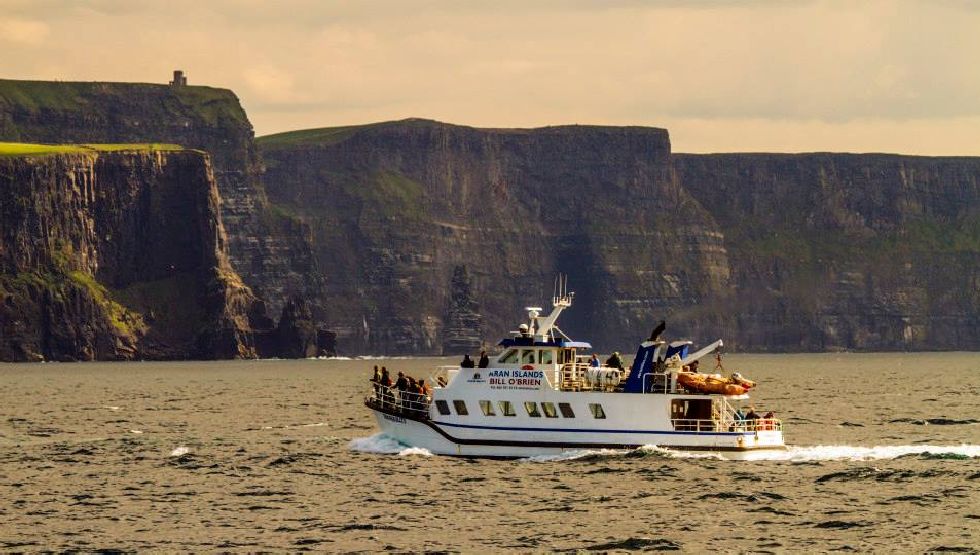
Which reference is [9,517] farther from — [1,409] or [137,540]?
[1,409]

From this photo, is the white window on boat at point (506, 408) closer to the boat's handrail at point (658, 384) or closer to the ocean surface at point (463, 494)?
the ocean surface at point (463, 494)

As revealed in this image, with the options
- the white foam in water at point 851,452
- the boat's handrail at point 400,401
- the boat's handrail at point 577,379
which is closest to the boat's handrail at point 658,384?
the boat's handrail at point 577,379

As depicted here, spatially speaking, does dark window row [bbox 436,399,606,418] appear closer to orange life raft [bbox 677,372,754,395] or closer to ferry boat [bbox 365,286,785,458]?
ferry boat [bbox 365,286,785,458]

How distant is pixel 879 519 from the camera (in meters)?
59.5

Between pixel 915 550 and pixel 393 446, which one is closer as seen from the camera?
pixel 915 550

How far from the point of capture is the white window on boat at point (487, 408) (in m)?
73.6

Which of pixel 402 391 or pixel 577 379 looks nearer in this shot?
pixel 577 379

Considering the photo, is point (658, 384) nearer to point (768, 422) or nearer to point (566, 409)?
point (566, 409)

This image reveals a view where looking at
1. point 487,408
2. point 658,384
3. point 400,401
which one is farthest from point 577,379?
point 400,401

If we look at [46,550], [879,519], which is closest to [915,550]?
[879,519]

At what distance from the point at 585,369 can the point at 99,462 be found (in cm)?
2148

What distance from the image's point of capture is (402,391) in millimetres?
76938

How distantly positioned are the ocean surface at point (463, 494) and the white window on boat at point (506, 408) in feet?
6.81

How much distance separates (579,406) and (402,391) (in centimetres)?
856
